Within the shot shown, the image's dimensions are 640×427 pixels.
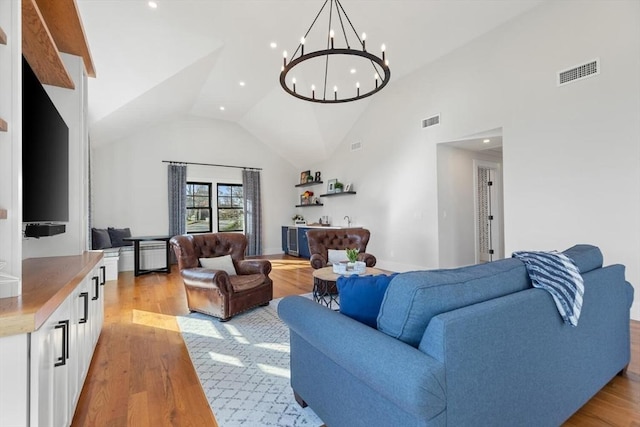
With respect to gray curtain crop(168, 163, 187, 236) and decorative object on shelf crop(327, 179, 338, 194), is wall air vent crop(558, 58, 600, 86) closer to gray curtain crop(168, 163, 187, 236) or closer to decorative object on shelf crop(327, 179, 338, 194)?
decorative object on shelf crop(327, 179, 338, 194)

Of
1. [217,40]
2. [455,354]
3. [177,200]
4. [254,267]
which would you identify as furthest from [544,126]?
[177,200]

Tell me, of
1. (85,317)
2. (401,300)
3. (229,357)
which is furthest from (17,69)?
(229,357)

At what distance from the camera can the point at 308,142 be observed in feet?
24.6

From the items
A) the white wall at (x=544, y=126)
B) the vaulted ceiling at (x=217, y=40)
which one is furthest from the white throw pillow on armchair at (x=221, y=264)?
the white wall at (x=544, y=126)

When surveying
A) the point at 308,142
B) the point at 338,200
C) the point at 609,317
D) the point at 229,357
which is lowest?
the point at 229,357

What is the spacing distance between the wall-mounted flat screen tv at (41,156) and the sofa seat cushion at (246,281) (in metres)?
1.63

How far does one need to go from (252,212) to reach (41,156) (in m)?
6.35

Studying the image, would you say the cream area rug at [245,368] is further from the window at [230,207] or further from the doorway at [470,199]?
the window at [230,207]

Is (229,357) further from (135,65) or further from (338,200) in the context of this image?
(338,200)

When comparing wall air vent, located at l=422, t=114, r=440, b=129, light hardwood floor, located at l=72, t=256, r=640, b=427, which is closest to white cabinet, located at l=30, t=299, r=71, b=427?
light hardwood floor, located at l=72, t=256, r=640, b=427

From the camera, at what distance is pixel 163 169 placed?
6.98 metres

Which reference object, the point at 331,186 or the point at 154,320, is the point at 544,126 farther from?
the point at 154,320

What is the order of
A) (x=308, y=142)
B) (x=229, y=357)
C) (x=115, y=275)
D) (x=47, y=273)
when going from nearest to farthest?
(x=47, y=273) < (x=229, y=357) < (x=115, y=275) < (x=308, y=142)

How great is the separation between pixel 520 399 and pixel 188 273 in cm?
306
